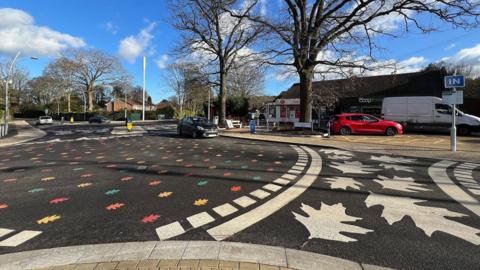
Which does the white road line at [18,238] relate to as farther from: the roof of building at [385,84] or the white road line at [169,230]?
the roof of building at [385,84]

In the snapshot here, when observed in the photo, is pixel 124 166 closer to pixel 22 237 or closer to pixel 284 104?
pixel 22 237

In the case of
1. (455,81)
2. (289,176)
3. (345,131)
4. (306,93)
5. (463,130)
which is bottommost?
(289,176)

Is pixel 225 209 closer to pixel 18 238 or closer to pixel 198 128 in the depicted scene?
pixel 18 238

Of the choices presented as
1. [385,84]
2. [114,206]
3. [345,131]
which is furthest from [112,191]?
[385,84]

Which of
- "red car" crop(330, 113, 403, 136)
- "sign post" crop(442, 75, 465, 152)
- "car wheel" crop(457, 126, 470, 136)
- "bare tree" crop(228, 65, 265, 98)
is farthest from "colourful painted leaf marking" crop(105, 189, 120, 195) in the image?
"bare tree" crop(228, 65, 265, 98)

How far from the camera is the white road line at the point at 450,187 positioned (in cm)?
554

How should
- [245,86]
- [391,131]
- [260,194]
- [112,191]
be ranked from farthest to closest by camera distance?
[245,86], [391,131], [112,191], [260,194]

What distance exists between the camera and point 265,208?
5375 mm

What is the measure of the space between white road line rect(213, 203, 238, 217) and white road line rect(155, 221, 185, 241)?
0.77 metres

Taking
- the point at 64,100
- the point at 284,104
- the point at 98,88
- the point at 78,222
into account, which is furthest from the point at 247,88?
the point at 78,222

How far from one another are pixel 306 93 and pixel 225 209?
63.3ft

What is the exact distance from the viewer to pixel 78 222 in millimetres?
4820

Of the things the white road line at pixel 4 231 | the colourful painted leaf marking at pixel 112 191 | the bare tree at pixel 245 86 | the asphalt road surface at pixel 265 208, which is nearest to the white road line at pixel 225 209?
the asphalt road surface at pixel 265 208

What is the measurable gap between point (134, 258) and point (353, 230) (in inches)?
114
